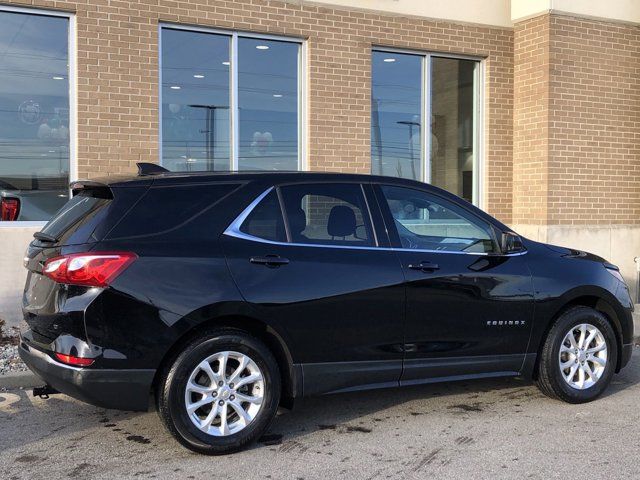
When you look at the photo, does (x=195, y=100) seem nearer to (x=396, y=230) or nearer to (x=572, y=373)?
(x=396, y=230)

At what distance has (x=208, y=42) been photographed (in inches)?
374

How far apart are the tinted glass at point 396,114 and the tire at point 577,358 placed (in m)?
5.09

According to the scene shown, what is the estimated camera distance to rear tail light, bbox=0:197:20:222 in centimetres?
850

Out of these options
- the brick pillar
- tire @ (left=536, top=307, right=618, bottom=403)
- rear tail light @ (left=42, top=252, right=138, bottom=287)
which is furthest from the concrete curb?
the brick pillar

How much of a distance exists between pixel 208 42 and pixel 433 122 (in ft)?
11.7

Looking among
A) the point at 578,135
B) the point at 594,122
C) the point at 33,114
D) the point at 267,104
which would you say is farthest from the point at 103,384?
the point at 594,122

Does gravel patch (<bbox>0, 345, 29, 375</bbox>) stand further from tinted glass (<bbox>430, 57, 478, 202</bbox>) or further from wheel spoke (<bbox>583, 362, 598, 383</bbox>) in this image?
tinted glass (<bbox>430, 57, 478, 202</bbox>)

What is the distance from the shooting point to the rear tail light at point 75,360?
4227mm

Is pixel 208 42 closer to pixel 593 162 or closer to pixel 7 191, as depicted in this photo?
pixel 7 191

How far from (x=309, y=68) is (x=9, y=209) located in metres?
4.16

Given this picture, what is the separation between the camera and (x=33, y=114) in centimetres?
862

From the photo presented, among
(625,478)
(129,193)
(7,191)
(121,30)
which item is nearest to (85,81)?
(121,30)

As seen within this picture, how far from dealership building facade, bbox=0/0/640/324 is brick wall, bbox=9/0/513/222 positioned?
19 mm

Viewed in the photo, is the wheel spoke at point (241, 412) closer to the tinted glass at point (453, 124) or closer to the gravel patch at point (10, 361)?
the gravel patch at point (10, 361)
